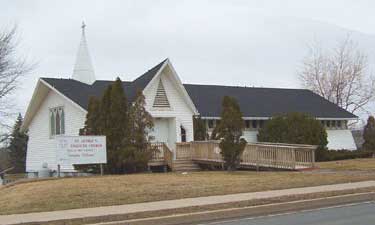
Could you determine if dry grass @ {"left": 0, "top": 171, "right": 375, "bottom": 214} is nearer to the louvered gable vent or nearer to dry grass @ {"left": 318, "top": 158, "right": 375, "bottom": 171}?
dry grass @ {"left": 318, "top": 158, "right": 375, "bottom": 171}

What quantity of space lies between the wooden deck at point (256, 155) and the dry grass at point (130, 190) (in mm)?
5236

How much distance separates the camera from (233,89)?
50375 mm

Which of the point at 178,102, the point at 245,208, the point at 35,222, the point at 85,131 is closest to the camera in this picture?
the point at 35,222

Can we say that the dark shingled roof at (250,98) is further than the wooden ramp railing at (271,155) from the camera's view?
Yes

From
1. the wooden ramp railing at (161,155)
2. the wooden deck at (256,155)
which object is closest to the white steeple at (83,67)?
the wooden ramp railing at (161,155)

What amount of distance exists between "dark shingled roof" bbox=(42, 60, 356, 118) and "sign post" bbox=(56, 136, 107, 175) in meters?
10.3

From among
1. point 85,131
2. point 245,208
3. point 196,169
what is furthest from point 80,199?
point 196,169

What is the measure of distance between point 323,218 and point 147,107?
2208 centimetres

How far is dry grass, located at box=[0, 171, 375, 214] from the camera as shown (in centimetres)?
1551

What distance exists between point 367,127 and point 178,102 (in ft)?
67.3

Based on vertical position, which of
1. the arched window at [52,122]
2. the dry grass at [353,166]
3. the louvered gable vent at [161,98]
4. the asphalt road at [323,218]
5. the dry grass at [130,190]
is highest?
the louvered gable vent at [161,98]

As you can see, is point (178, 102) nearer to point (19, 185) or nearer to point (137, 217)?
point (19, 185)

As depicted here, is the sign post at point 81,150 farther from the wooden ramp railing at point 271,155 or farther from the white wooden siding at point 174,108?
the white wooden siding at point 174,108

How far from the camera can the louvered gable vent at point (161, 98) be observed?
115 feet
